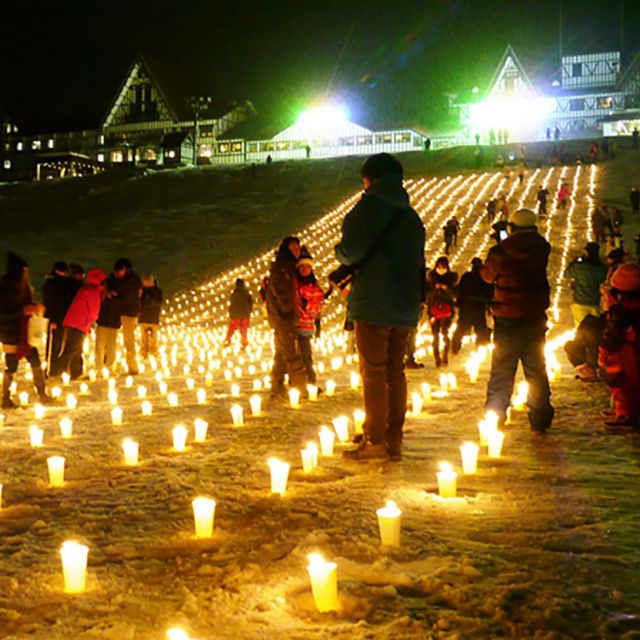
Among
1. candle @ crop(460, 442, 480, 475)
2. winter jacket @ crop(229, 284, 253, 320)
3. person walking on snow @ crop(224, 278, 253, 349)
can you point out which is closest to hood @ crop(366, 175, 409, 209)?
candle @ crop(460, 442, 480, 475)

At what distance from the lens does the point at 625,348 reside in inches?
260

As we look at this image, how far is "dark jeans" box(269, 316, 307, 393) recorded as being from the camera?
873 cm

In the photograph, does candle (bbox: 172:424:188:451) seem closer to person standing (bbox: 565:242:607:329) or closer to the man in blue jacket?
the man in blue jacket

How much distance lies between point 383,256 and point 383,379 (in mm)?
893

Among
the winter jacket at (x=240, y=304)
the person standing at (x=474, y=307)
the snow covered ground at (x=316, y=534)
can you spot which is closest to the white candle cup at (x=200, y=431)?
the snow covered ground at (x=316, y=534)

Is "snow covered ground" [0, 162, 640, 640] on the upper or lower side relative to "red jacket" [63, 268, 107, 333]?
lower

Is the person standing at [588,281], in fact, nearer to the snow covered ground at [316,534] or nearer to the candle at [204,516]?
the snow covered ground at [316,534]

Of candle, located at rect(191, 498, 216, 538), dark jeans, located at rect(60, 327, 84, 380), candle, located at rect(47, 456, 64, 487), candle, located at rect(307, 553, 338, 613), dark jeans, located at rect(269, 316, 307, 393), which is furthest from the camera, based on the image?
dark jeans, located at rect(60, 327, 84, 380)

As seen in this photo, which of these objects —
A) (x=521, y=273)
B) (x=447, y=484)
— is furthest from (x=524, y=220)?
(x=447, y=484)

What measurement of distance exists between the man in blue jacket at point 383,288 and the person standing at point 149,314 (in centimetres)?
853

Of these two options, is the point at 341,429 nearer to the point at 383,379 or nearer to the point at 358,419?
the point at 358,419

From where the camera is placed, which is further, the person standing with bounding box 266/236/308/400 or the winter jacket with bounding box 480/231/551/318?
the person standing with bounding box 266/236/308/400

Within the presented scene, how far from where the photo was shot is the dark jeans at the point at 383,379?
5.55 metres

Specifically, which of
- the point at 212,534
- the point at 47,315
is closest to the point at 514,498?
the point at 212,534
